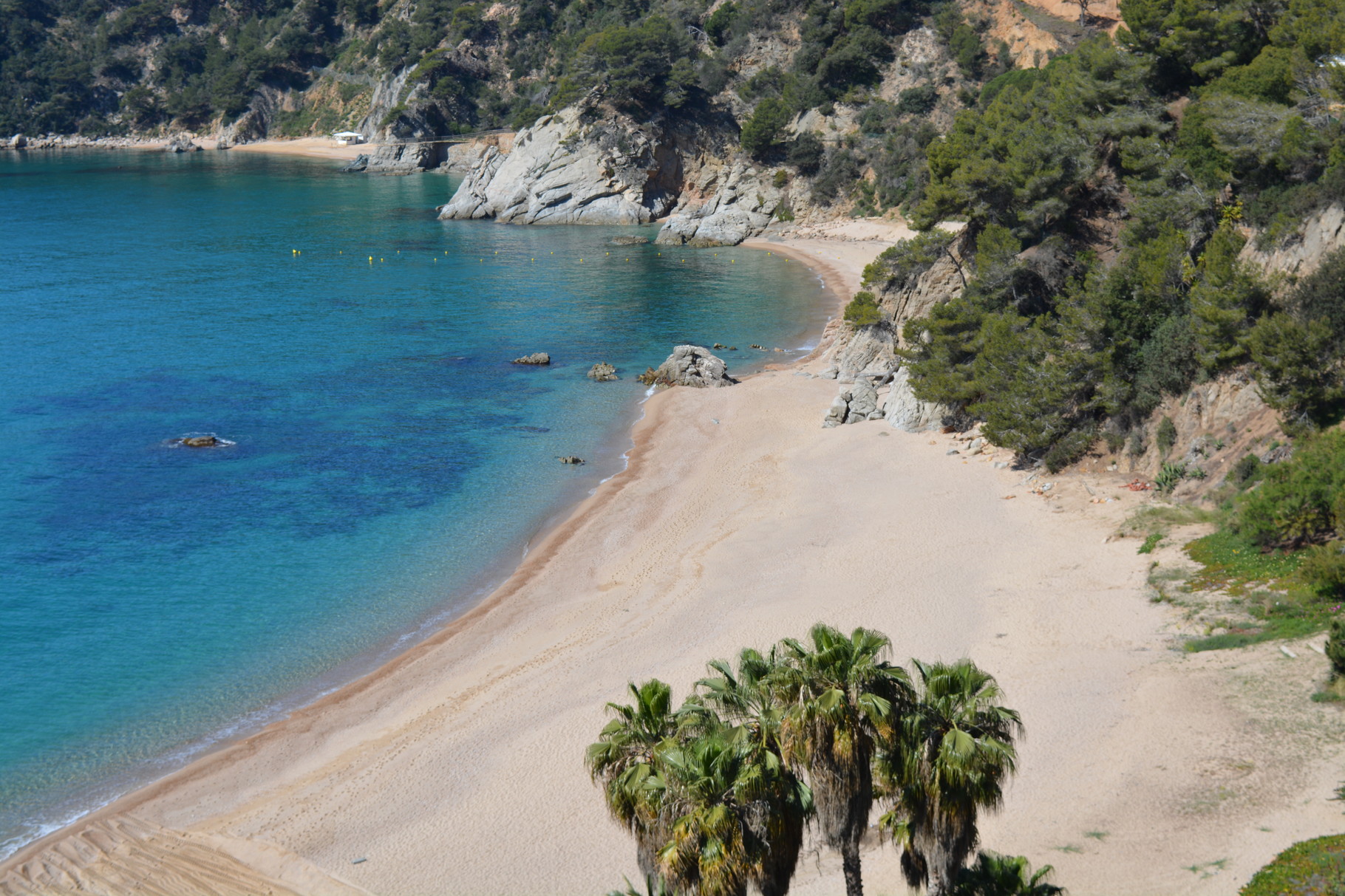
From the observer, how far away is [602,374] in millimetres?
51188

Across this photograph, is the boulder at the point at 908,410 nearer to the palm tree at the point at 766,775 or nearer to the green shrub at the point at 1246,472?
the green shrub at the point at 1246,472

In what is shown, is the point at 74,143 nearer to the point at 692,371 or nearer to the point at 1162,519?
the point at 692,371

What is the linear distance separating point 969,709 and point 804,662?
81.4 inches

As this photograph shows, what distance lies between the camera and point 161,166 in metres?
150

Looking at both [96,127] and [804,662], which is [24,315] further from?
[96,127]

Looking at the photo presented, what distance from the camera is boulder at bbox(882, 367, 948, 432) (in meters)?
38.1

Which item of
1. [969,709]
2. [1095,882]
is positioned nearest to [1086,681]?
[1095,882]

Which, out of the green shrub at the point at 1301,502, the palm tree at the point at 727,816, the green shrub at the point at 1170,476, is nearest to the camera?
the palm tree at the point at 727,816

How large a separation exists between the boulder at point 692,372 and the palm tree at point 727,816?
37650 millimetres

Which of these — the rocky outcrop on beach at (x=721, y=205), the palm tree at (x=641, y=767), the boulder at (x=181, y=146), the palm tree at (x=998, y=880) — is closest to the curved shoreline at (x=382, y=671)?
the palm tree at (x=641, y=767)

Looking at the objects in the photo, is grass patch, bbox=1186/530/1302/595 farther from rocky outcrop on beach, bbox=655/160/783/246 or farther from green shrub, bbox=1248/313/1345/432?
rocky outcrop on beach, bbox=655/160/783/246

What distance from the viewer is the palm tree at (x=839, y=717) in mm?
11680

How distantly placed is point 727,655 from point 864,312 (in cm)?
2519

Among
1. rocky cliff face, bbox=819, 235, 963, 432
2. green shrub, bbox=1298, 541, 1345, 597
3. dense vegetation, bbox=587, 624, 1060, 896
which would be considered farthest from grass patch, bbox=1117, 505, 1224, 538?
dense vegetation, bbox=587, 624, 1060, 896
